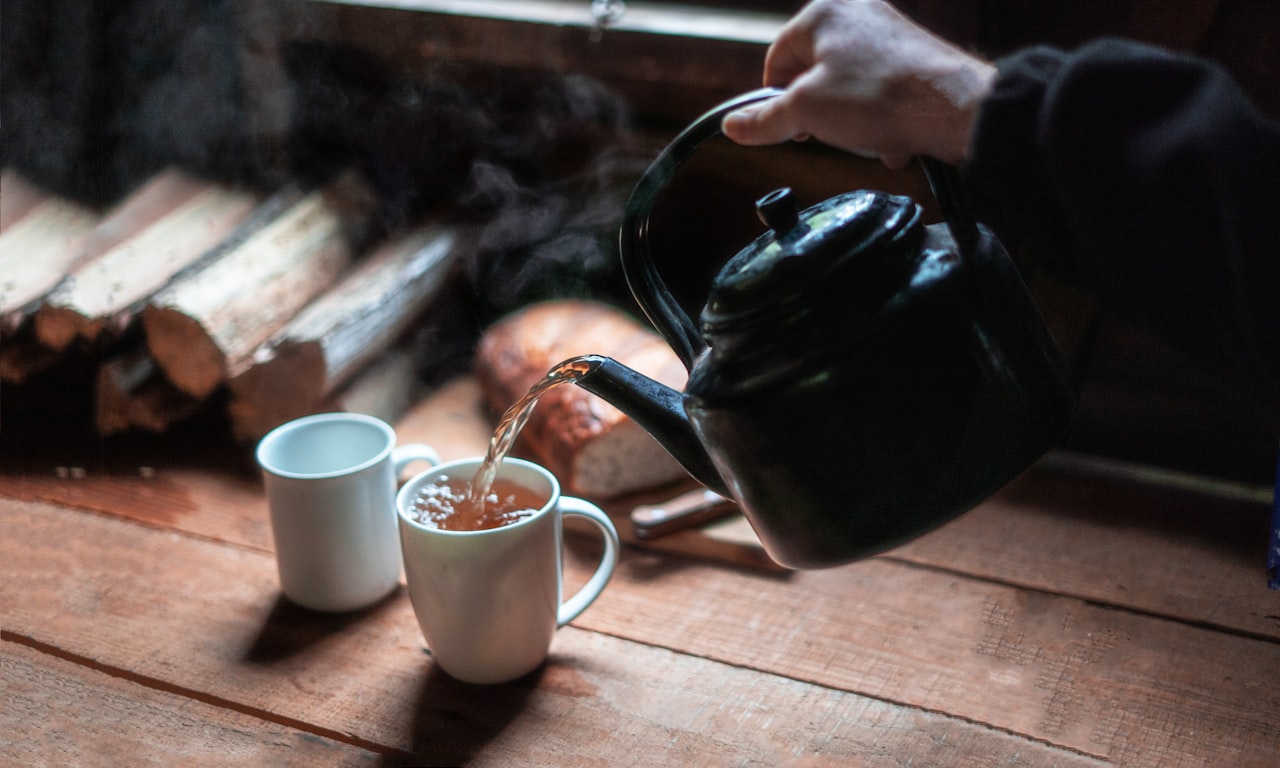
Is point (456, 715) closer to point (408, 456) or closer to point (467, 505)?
point (467, 505)

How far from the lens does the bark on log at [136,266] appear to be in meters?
1.43

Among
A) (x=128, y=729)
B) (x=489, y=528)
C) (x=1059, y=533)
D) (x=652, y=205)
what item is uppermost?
(x=652, y=205)

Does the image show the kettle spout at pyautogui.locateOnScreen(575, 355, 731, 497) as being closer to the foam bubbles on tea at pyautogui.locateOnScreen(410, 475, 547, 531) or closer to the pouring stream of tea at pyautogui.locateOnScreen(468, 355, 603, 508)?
the pouring stream of tea at pyautogui.locateOnScreen(468, 355, 603, 508)

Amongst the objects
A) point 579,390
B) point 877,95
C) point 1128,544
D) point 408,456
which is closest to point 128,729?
point 408,456

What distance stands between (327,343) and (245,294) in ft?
0.51

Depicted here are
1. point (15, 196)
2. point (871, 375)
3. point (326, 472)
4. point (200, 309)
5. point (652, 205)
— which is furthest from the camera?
point (200, 309)

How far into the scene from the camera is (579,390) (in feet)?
4.68

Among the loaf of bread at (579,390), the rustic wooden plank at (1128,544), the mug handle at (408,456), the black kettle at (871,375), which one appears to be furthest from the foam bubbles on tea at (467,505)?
the rustic wooden plank at (1128,544)

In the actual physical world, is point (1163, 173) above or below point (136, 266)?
above

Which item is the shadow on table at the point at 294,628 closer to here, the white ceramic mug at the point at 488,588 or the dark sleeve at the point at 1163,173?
the white ceramic mug at the point at 488,588

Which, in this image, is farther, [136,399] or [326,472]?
[136,399]

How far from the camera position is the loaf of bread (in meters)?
1.38

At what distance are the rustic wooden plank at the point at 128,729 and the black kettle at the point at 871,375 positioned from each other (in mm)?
507

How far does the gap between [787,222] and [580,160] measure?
3.75ft
